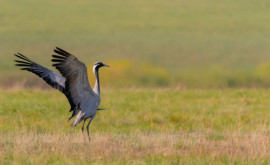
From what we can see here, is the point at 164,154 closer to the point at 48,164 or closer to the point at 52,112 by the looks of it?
the point at 48,164

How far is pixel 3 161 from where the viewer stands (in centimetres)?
1214

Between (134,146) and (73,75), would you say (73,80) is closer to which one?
(73,75)

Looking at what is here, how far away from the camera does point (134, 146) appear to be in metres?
13.7

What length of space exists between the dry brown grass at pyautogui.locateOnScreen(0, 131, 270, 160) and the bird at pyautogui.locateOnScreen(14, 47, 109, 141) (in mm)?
649

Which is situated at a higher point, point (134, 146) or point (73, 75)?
point (73, 75)

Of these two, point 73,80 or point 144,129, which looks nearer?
point 73,80

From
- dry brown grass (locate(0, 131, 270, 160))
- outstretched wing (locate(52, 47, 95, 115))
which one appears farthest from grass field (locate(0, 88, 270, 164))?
outstretched wing (locate(52, 47, 95, 115))

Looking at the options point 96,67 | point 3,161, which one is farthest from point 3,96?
point 3,161

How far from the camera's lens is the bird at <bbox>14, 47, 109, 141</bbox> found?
13.0m

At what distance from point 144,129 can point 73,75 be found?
4502mm

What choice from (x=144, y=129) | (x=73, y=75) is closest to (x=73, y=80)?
(x=73, y=75)

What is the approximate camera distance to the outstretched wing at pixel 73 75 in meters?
13.0

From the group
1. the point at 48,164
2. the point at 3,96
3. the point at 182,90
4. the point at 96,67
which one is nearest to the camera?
the point at 48,164

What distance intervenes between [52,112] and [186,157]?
29.4 ft
